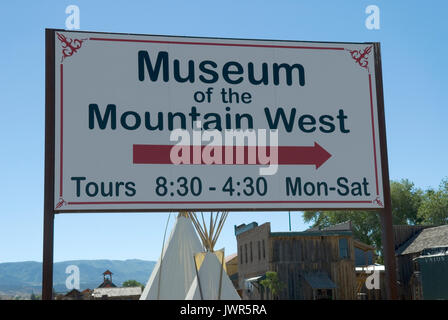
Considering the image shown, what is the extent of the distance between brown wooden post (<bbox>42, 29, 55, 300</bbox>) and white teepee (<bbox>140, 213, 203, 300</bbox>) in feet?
28.6

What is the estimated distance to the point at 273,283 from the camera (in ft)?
121

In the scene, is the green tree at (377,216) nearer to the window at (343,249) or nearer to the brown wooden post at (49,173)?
the window at (343,249)

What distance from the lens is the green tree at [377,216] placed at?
66688mm

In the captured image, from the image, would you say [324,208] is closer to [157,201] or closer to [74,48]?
[157,201]

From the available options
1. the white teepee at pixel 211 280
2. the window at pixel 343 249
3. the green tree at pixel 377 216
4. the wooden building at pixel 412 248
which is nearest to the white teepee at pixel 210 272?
the white teepee at pixel 211 280

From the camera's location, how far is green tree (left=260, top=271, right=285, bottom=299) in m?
36.6

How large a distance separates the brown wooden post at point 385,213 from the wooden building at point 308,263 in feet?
95.4

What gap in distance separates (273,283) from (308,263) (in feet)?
10.2

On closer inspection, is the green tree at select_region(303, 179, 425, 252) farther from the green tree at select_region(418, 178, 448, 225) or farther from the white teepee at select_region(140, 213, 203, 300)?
the white teepee at select_region(140, 213, 203, 300)

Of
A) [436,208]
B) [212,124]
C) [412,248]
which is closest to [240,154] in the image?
[212,124]

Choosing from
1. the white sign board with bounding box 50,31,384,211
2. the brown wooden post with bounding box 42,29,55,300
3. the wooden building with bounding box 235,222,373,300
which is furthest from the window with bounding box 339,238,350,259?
the brown wooden post with bounding box 42,29,55,300
